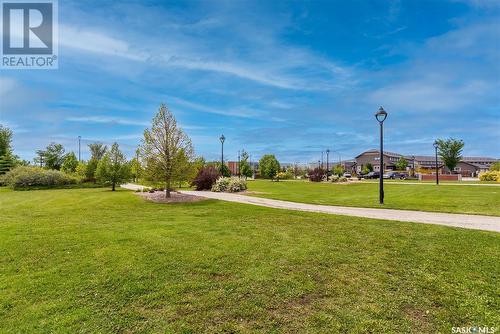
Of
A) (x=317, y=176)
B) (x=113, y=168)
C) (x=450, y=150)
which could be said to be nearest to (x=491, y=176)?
(x=450, y=150)

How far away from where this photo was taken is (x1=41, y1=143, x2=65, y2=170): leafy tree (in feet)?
175

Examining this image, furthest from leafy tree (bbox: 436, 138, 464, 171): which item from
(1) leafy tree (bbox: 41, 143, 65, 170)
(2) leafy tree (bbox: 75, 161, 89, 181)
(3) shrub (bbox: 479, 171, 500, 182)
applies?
(1) leafy tree (bbox: 41, 143, 65, 170)

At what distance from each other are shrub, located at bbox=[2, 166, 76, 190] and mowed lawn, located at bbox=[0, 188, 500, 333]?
32.1 m

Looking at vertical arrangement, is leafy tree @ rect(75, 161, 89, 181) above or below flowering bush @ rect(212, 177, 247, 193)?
above

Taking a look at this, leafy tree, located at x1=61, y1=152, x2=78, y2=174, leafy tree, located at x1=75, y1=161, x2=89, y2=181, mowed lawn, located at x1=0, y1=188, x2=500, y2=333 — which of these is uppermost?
leafy tree, located at x1=61, y1=152, x2=78, y2=174

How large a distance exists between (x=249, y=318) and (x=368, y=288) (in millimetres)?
2009

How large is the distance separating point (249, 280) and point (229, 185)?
59.9 ft

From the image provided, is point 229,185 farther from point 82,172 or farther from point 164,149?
point 82,172

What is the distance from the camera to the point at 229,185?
75.0 feet

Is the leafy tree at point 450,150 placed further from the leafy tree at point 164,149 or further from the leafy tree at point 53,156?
the leafy tree at point 53,156

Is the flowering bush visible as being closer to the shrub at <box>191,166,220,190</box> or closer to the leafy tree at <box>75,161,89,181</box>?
the shrub at <box>191,166,220,190</box>

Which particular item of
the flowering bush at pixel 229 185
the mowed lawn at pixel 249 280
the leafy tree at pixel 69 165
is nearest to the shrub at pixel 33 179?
the leafy tree at pixel 69 165

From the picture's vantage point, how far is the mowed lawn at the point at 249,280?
12.0 feet

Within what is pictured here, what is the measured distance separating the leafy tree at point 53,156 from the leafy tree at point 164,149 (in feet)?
159
